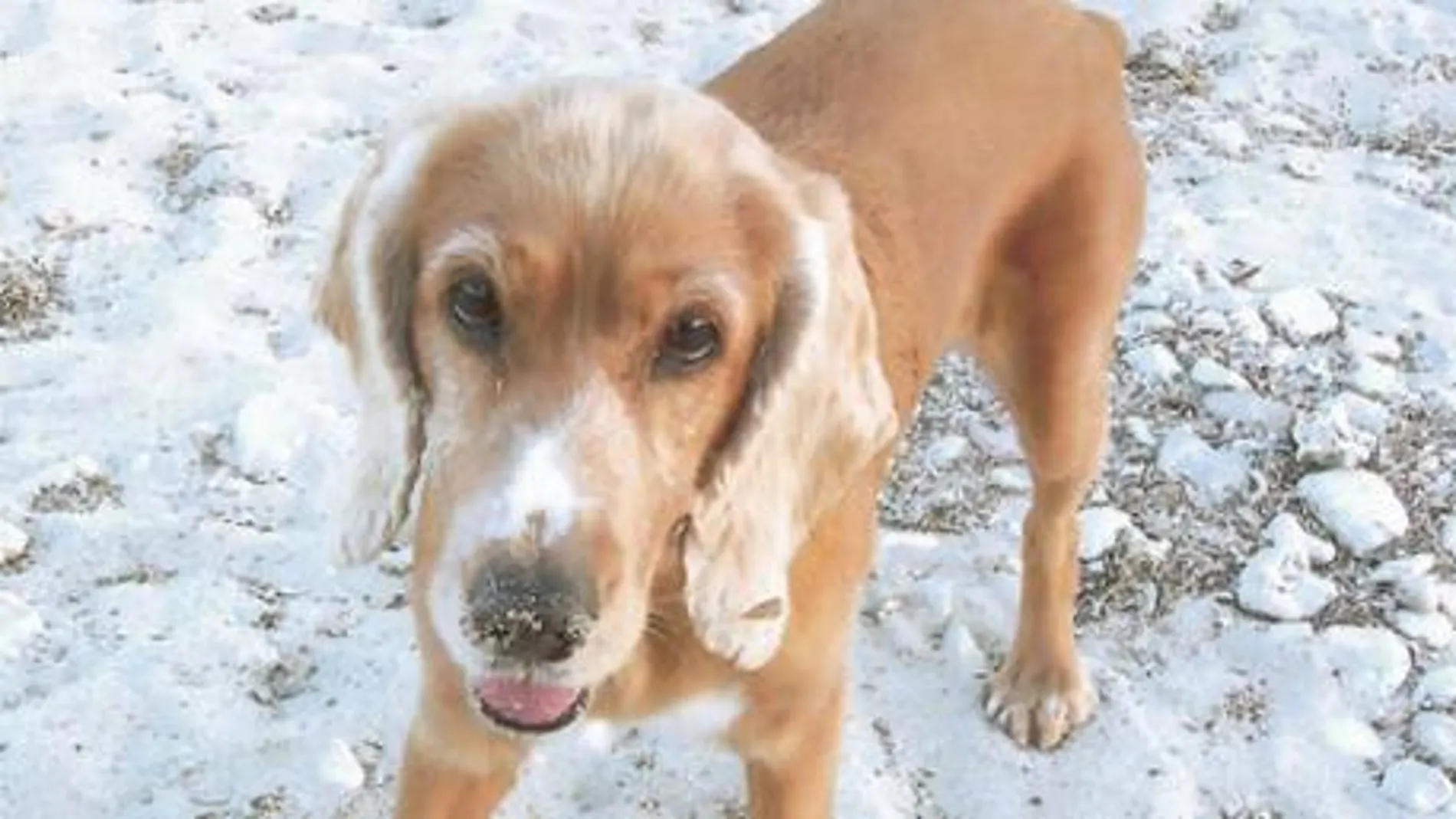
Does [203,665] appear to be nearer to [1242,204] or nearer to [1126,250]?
[1126,250]

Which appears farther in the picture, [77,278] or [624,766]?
[77,278]

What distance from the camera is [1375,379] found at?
5.29 metres

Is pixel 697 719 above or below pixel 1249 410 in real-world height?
above

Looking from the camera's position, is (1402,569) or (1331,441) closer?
(1402,569)

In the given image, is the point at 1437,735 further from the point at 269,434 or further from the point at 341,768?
the point at 269,434

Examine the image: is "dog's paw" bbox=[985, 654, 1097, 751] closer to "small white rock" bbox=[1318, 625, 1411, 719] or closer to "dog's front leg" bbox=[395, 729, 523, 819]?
"small white rock" bbox=[1318, 625, 1411, 719]

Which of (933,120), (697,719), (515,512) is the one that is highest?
(515,512)

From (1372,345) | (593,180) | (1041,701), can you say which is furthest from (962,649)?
(593,180)

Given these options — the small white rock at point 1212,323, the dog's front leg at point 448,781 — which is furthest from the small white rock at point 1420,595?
the dog's front leg at point 448,781

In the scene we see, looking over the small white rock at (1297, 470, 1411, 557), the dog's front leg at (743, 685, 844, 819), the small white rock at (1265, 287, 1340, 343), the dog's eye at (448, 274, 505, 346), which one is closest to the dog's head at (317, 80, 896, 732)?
the dog's eye at (448, 274, 505, 346)

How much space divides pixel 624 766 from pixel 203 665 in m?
0.77

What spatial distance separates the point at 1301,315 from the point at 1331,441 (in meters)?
0.47

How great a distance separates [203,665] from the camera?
443 centimetres

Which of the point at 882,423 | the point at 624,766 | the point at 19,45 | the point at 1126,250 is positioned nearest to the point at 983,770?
the point at 624,766
